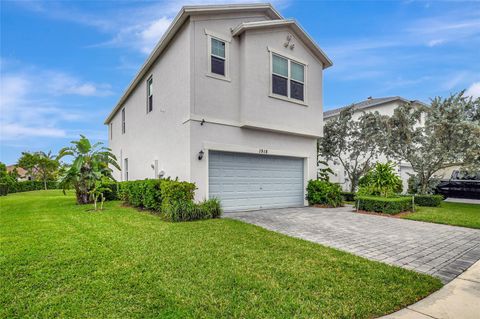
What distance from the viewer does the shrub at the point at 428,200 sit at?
524 inches

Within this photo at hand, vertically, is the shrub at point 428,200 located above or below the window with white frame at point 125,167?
below

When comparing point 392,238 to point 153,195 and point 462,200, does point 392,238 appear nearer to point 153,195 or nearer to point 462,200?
point 153,195

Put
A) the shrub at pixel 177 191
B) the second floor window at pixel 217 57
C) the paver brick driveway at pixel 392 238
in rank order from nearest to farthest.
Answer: the paver brick driveway at pixel 392 238 → the shrub at pixel 177 191 → the second floor window at pixel 217 57

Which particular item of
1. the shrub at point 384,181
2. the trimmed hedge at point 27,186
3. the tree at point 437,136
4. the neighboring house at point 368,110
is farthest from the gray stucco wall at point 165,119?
the trimmed hedge at point 27,186

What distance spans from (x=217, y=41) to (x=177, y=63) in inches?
71.1

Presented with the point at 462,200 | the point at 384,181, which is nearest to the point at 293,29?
the point at 384,181

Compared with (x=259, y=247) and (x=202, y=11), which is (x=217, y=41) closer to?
(x=202, y=11)

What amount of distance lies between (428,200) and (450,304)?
12376mm

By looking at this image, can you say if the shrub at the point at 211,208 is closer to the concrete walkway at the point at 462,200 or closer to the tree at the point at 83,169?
the tree at the point at 83,169

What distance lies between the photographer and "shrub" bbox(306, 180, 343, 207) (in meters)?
12.4

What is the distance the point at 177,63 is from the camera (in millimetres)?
10375

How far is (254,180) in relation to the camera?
36.5 feet

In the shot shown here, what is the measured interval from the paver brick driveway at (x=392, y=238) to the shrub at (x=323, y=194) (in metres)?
2.37

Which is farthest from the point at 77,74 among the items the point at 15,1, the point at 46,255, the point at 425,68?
the point at 425,68
